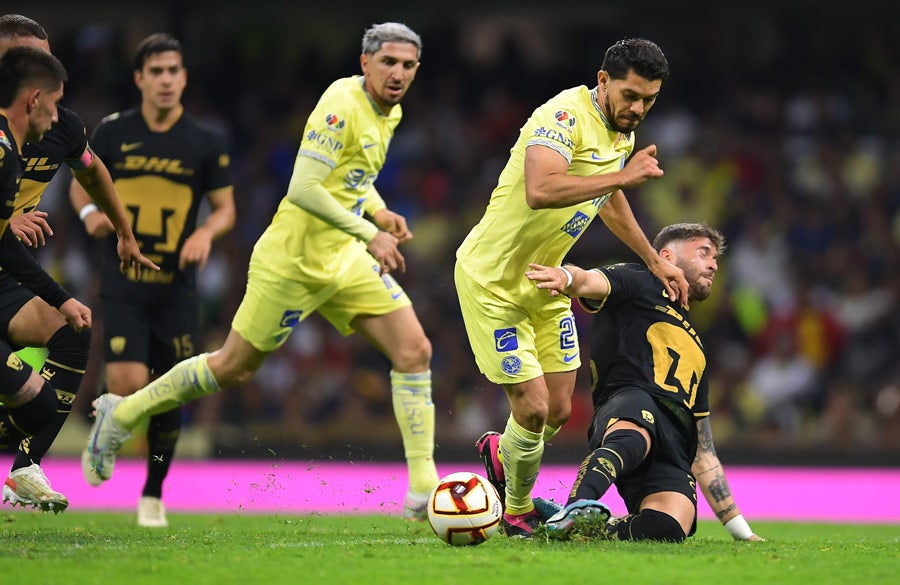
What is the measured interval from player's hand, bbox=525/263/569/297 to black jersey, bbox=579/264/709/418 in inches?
17.9

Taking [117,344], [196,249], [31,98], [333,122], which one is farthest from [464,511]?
[117,344]

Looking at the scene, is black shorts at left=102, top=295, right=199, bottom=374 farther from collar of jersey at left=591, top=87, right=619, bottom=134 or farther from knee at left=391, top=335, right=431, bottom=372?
collar of jersey at left=591, top=87, right=619, bottom=134

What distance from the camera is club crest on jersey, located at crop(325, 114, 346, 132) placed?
7332mm

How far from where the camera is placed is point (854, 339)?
14672 mm

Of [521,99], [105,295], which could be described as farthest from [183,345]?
[521,99]

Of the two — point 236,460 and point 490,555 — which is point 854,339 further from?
point 490,555

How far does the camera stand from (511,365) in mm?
6777

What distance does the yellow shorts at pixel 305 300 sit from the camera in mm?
7492

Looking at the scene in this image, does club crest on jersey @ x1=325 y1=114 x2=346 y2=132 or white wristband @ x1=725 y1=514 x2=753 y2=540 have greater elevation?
club crest on jersey @ x1=325 y1=114 x2=346 y2=132

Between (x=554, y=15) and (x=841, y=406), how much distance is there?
8.11m

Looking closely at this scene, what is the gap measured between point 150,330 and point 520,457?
3093 mm

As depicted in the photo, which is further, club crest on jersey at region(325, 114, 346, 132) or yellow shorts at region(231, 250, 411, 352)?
yellow shorts at region(231, 250, 411, 352)

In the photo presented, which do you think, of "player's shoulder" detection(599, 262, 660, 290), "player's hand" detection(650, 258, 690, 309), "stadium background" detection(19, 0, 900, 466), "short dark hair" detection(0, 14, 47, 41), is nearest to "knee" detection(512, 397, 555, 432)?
"player's shoulder" detection(599, 262, 660, 290)

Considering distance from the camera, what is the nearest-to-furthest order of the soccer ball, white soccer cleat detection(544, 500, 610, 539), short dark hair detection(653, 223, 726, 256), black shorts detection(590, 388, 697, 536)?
1. white soccer cleat detection(544, 500, 610, 539)
2. the soccer ball
3. black shorts detection(590, 388, 697, 536)
4. short dark hair detection(653, 223, 726, 256)
